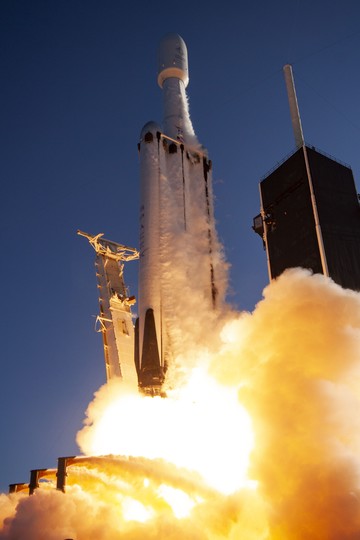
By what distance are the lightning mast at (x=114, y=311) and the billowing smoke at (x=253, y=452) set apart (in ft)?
20.6

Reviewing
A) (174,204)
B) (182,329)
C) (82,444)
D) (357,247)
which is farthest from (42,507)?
(357,247)

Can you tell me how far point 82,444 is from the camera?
1720cm

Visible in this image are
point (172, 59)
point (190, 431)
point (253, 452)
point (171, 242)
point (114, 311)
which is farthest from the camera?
point (114, 311)

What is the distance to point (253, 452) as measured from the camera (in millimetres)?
12289

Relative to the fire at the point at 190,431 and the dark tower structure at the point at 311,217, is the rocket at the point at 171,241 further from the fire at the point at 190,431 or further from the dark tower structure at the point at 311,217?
the dark tower structure at the point at 311,217

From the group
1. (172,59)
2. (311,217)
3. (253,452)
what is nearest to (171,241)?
(253,452)

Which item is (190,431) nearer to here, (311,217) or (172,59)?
(311,217)

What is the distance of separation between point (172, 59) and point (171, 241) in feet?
27.2

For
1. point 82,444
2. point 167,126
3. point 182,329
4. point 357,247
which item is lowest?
point 82,444

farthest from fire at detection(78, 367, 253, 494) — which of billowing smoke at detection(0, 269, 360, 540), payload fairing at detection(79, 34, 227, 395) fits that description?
payload fairing at detection(79, 34, 227, 395)

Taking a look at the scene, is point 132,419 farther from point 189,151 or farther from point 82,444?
point 189,151

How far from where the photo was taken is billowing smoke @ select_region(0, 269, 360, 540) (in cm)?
1079

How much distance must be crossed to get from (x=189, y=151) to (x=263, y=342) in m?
8.55

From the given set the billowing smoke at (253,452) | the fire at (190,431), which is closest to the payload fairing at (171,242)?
the fire at (190,431)
